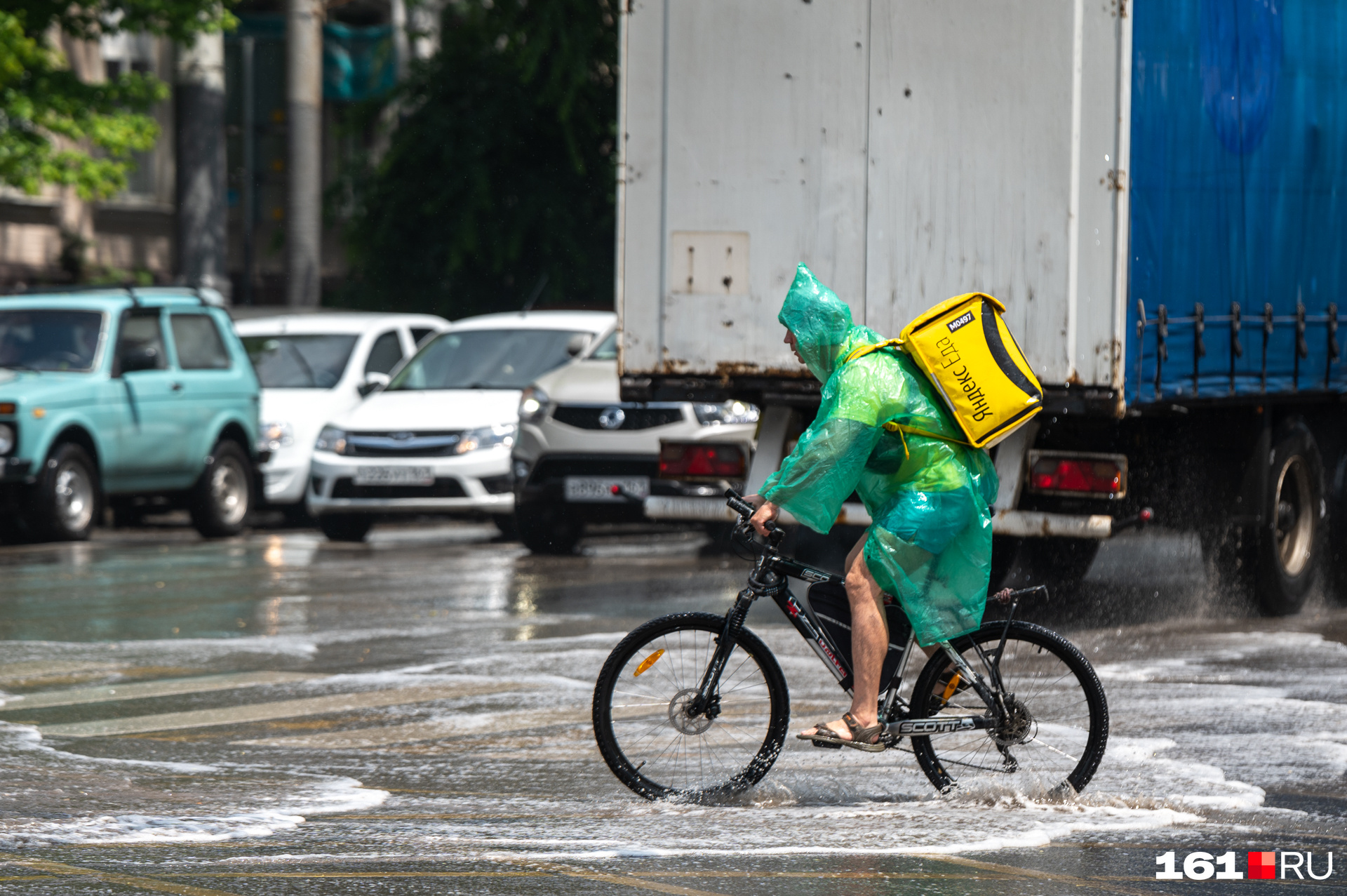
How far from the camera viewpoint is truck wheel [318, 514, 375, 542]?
1662cm

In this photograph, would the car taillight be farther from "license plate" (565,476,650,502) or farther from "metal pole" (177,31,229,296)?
"metal pole" (177,31,229,296)

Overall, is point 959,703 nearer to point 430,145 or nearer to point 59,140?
point 430,145

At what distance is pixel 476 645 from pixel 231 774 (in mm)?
3296

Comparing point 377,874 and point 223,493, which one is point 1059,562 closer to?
point 377,874

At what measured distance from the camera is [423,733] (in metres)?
7.95

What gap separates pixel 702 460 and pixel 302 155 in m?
25.4

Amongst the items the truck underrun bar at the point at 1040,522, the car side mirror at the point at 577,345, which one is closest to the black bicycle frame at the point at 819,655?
the truck underrun bar at the point at 1040,522

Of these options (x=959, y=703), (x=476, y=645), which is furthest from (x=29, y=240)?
(x=959, y=703)

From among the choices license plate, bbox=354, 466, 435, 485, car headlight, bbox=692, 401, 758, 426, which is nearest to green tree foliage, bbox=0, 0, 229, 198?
license plate, bbox=354, 466, 435, 485

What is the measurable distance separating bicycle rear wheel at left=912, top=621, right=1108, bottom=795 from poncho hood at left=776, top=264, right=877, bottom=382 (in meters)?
0.92

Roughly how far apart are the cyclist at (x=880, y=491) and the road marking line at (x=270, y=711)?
9.23 feet

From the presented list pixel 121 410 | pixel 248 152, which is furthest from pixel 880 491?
pixel 248 152

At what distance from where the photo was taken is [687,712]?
21.1 feet

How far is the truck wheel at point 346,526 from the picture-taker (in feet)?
54.5
